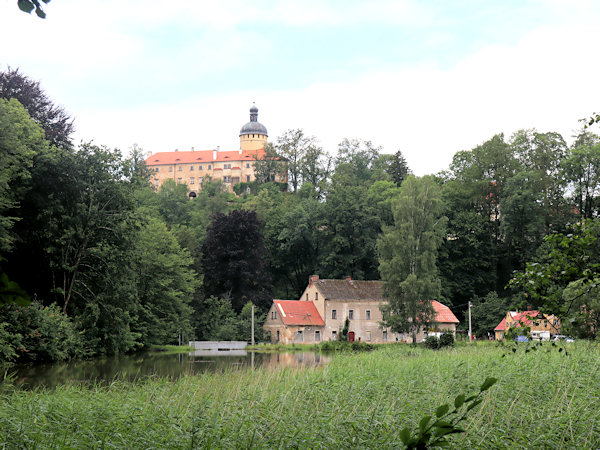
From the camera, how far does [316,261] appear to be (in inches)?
2734

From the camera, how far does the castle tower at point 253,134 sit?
127m

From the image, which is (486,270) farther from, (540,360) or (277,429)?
(277,429)

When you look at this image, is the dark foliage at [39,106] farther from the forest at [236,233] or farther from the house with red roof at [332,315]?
the house with red roof at [332,315]

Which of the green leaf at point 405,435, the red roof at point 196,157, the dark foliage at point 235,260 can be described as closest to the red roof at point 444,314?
the dark foliage at point 235,260

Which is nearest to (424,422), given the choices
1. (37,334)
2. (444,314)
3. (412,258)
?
(37,334)

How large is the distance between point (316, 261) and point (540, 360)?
52.6m

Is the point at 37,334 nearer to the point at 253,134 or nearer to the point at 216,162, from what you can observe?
the point at 216,162

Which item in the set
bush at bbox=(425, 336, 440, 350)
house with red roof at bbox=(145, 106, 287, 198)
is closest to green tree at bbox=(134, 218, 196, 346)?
bush at bbox=(425, 336, 440, 350)

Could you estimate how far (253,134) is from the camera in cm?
12769

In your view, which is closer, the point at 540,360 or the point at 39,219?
the point at 540,360

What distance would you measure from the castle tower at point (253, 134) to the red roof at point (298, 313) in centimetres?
7009

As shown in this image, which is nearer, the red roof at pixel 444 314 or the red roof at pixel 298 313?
the red roof at pixel 298 313

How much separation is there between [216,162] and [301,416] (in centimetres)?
11758

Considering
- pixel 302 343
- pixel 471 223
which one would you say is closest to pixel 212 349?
pixel 302 343
